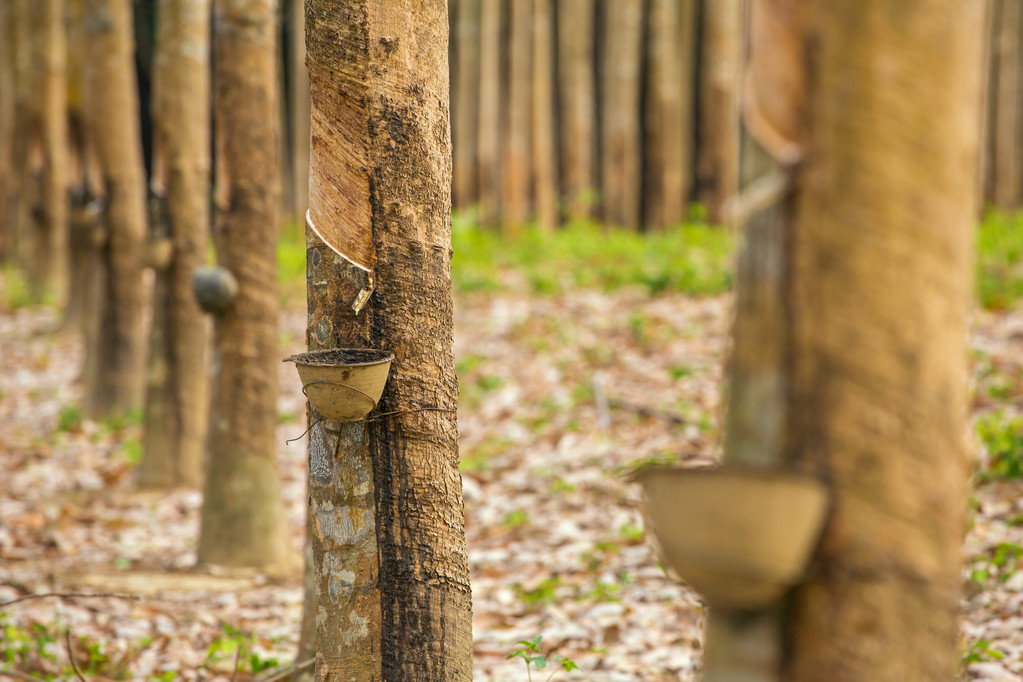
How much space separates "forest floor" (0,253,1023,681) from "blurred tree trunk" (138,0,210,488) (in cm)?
35

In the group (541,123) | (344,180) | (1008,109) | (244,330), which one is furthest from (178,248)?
(1008,109)

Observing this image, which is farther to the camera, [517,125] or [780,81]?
[517,125]

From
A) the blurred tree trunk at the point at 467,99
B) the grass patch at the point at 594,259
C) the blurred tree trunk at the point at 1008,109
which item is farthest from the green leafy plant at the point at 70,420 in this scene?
the blurred tree trunk at the point at 1008,109

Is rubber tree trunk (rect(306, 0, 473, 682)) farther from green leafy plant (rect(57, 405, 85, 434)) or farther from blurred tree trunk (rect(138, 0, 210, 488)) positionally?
green leafy plant (rect(57, 405, 85, 434))

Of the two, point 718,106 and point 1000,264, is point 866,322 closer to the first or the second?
point 1000,264

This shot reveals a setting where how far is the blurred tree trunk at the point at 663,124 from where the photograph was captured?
13195 mm

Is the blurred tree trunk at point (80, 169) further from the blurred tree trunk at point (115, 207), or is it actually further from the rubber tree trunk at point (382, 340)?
the rubber tree trunk at point (382, 340)

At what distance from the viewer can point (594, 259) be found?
10852 mm

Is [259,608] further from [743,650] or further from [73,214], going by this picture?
[73,214]

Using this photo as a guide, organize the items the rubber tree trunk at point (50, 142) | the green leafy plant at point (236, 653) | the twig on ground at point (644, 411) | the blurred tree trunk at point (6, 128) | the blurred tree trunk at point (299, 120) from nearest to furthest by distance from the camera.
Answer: the green leafy plant at point (236, 653) < the twig on ground at point (644, 411) < the rubber tree trunk at point (50, 142) < the blurred tree trunk at point (6, 128) < the blurred tree trunk at point (299, 120)

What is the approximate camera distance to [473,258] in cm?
1135

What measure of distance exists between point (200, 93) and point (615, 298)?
177 inches

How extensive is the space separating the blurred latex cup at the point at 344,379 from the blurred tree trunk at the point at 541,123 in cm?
1131

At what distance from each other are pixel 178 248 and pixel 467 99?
8.29 metres
